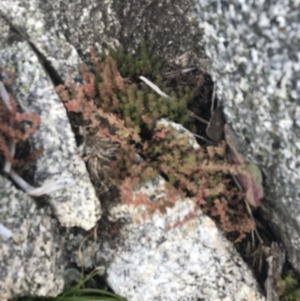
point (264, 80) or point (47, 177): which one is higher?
point (264, 80)

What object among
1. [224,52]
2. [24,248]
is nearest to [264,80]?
[224,52]

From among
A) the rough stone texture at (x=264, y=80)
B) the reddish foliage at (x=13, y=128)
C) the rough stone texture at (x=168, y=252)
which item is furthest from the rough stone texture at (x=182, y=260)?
the reddish foliage at (x=13, y=128)

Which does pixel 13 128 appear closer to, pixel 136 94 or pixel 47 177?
pixel 47 177

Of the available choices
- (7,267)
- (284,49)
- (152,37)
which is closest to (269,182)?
(284,49)

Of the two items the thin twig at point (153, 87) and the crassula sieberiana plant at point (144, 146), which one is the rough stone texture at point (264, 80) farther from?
the thin twig at point (153, 87)

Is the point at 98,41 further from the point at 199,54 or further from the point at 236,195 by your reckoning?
the point at 236,195

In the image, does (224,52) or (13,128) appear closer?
(224,52)
